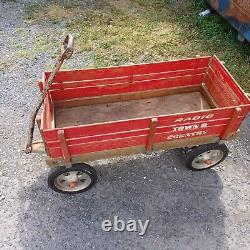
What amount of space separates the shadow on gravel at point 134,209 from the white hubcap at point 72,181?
157mm

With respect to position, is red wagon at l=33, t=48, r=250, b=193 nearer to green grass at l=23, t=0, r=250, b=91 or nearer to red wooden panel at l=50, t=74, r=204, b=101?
red wooden panel at l=50, t=74, r=204, b=101

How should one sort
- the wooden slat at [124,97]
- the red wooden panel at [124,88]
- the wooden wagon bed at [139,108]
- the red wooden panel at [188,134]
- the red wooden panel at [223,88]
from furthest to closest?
the wooden slat at [124,97] → the red wooden panel at [124,88] → the red wooden panel at [223,88] → the red wooden panel at [188,134] → the wooden wagon bed at [139,108]

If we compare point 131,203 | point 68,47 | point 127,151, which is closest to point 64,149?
point 127,151

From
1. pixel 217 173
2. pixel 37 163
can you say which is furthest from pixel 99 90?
pixel 217 173

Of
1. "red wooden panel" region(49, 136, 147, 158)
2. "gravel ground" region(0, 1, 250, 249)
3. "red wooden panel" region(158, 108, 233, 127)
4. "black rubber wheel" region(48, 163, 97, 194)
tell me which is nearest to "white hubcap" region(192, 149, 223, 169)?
"gravel ground" region(0, 1, 250, 249)

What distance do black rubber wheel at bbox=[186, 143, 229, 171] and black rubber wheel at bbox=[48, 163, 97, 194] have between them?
4.38 feet

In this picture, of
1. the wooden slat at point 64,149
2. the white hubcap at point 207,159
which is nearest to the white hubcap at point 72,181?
the wooden slat at point 64,149

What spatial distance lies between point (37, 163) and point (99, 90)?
4.57ft

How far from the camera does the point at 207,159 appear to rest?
14.9ft

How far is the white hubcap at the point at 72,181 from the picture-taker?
4133 millimetres

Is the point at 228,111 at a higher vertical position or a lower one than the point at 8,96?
higher

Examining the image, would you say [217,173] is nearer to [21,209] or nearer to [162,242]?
[162,242]

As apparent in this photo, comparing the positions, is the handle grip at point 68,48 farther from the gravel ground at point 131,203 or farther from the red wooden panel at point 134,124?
the gravel ground at point 131,203

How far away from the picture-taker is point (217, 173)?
187 inches
